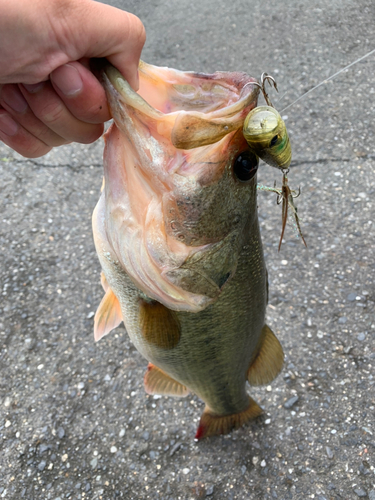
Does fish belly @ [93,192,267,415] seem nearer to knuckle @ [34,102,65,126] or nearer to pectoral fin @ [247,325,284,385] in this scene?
pectoral fin @ [247,325,284,385]

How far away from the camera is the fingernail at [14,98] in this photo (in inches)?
44.0

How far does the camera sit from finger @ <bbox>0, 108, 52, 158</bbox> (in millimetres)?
1251

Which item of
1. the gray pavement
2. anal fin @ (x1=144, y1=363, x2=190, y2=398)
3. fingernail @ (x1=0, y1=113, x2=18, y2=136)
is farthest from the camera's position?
the gray pavement

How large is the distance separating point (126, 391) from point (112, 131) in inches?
63.0

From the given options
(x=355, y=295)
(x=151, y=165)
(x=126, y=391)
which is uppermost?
(x=151, y=165)

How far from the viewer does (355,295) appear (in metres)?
2.51

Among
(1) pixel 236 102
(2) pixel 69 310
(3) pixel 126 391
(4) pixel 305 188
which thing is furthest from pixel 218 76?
(4) pixel 305 188

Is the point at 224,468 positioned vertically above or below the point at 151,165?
below

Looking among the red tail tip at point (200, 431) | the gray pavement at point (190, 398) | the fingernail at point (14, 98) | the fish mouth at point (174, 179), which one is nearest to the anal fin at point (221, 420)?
the red tail tip at point (200, 431)

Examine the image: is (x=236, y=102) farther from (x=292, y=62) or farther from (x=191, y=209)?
(x=292, y=62)

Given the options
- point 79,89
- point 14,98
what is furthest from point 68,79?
point 14,98

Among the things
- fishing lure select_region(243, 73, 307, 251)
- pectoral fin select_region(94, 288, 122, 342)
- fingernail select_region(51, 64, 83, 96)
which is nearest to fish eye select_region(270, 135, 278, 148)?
fishing lure select_region(243, 73, 307, 251)

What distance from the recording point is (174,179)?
1052mm

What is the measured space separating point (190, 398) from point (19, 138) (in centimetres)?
156
